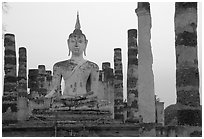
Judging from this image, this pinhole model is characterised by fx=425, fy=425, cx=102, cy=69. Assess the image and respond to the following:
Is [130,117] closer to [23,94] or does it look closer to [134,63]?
[134,63]

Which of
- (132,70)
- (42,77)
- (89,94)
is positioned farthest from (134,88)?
(42,77)

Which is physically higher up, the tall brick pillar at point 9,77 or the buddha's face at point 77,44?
the buddha's face at point 77,44

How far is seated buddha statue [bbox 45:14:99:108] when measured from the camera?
46.9 ft

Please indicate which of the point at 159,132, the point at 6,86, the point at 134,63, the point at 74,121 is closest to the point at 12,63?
the point at 6,86

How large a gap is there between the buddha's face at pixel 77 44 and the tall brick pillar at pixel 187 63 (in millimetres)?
6741

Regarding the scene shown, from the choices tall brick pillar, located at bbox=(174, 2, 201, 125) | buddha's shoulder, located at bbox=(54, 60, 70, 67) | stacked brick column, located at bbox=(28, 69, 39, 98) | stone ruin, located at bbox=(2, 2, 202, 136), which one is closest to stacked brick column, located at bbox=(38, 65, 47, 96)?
stone ruin, located at bbox=(2, 2, 202, 136)

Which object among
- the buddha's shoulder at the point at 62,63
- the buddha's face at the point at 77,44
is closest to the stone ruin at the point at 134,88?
the buddha's shoulder at the point at 62,63

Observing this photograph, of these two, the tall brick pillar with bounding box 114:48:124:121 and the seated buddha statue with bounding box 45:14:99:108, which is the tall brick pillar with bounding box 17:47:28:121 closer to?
the seated buddha statue with bounding box 45:14:99:108

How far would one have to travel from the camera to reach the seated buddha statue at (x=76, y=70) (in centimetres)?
1428

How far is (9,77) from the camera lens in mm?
13984

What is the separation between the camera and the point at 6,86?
13797 mm

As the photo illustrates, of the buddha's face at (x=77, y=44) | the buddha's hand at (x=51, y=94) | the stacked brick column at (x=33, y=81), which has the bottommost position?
the buddha's hand at (x=51, y=94)

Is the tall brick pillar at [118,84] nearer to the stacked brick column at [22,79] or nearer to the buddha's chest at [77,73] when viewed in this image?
the buddha's chest at [77,73]

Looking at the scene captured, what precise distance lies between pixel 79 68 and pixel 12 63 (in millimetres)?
2222
